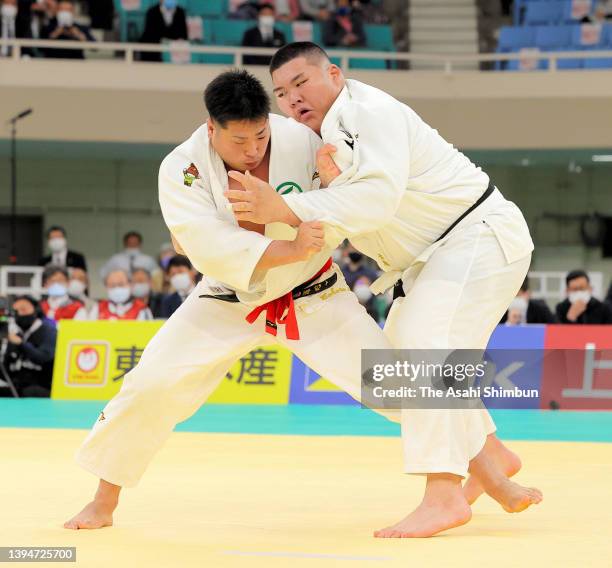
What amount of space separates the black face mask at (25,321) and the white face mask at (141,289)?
123 centimetres

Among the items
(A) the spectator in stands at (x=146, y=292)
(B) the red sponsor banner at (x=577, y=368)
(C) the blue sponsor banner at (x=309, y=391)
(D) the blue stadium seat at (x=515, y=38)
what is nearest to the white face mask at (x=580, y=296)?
(B) the red sponsor banner at (x=577, y=368)

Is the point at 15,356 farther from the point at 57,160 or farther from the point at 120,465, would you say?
the point at 57,160

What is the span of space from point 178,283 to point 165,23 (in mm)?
5062

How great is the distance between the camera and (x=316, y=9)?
1559cm

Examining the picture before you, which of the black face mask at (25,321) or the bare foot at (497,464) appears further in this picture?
the black face mask at (25,321)

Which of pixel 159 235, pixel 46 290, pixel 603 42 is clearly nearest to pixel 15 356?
pixel 46 290

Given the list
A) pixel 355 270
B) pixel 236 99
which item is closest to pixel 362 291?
pixel 355 270

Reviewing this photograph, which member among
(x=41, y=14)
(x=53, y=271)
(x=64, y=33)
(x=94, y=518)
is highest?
(x=41, y=14)

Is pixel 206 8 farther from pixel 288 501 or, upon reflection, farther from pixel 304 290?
pixel 304 290

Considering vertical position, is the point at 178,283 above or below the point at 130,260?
above

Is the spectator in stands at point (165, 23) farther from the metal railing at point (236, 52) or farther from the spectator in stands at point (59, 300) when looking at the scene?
the spectator in stands at point (59, 300)

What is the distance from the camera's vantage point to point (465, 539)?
10.8ft

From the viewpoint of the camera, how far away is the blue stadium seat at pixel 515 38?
49.4 feet

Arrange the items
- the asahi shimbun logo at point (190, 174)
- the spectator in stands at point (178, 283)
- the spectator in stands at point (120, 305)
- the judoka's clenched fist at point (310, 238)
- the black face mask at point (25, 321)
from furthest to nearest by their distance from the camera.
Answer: the spectator in stands at point (178, 283), the spectator in stands at point (120, 305), the black face mask at point (25, 321), the asahi shimbun logo at point (190, 174), the judoka's clenched fist at point (310, 238)
